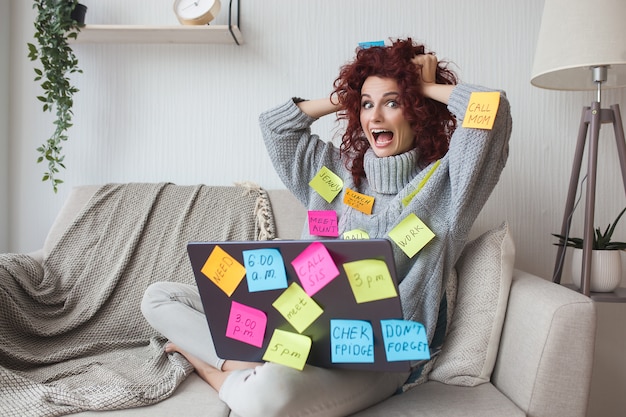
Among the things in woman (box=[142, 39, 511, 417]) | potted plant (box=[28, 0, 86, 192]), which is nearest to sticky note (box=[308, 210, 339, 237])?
woman (box=[142, 39, 511, 417])

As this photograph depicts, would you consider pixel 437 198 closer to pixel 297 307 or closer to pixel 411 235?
pixel 411 235

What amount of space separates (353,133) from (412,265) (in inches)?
18.2

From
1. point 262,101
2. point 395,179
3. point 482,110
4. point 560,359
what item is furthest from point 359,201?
point 262,101

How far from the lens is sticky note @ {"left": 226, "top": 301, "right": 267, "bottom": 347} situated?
3.48ft

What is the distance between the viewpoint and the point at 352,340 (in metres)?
1.02

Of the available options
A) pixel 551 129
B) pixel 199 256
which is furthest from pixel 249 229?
pixel 551 129

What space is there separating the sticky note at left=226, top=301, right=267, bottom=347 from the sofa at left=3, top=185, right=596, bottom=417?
19 centimetres

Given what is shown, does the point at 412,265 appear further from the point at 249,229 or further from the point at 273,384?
the point at 249,229

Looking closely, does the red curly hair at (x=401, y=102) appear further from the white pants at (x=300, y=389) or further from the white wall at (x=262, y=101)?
the white pants at (x=300, y=389)

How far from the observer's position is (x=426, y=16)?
2.01m

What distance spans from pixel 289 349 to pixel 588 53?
1187mm

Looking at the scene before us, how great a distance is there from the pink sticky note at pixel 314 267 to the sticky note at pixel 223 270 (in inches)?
4.2

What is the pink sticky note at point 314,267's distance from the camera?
0.94m

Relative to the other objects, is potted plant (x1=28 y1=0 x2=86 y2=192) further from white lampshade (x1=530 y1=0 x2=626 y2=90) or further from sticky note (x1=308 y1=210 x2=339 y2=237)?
white lampshade (x1=530 y1=0 x2=626 y2=90)
